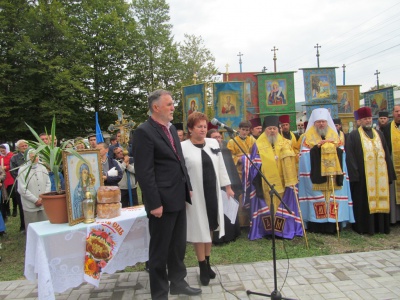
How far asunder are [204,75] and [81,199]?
2474 cm

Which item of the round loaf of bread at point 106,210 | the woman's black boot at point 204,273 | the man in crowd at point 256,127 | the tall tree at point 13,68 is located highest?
the tall tree at point 13,68

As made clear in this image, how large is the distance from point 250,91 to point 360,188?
28.0 ft

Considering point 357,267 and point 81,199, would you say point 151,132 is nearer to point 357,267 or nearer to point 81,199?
point 81,199

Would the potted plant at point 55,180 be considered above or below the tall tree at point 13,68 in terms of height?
below

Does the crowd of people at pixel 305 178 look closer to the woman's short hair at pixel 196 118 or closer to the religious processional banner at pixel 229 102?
the woman's short hair at pixel 196 118

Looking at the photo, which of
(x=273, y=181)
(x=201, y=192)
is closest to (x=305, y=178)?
(x=273, y=181)

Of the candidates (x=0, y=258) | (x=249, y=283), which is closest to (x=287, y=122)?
(x=249, y=283)

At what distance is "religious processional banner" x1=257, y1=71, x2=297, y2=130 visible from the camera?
12469 millimetres

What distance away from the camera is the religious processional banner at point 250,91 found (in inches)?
522

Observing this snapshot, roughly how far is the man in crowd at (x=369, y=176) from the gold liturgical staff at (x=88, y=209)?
4.23m

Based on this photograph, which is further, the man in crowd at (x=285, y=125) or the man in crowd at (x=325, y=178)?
the man in crowd at (x=285, y=125)

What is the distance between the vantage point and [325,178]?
5.27m

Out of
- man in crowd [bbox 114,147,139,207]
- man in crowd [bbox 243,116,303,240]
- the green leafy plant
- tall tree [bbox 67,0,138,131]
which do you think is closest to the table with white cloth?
the green leafy plant

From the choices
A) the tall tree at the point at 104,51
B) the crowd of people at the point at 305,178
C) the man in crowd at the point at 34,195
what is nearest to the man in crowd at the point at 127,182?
the crowd of people at the point at 305,178
